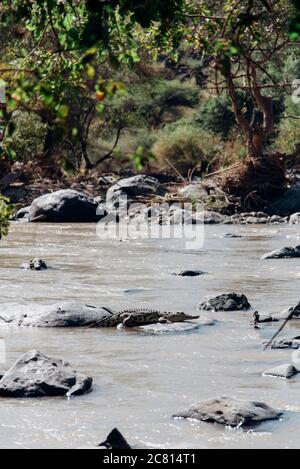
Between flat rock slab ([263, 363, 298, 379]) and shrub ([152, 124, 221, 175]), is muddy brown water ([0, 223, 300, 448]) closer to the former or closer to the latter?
flat rock slab ([263, 363, 298, 379])

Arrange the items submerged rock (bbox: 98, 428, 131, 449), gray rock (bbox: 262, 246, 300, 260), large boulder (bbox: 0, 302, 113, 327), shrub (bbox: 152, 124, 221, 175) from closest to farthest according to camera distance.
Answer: submerged rock (bbox: 98, 428, 131, 449) < large boulder (bbox: 0, 302, 113, 327) < gray rock (bbox: 262, 246, 300, 260) < shrub (bbox: 152, 124, 221, 175)

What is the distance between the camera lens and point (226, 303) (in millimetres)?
10562

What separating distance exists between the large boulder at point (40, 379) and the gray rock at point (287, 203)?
651 inches

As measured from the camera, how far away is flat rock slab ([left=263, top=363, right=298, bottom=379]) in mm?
7363

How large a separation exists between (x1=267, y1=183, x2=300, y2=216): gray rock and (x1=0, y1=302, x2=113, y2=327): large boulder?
13918 millimetres

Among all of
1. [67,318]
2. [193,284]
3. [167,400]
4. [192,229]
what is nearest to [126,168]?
[192,229]

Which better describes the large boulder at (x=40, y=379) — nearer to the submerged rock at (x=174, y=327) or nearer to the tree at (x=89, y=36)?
the tree at (x=89, y=36)

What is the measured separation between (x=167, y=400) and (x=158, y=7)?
7.69 feet

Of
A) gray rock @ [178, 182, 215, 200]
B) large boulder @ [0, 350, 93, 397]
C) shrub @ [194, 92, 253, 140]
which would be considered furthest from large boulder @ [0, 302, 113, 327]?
shrub @ [194, 92, 253, 140]

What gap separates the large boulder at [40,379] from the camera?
6859mm

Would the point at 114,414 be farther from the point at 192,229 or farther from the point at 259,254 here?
the point at 192,229

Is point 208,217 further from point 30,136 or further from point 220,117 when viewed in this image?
point 220,117

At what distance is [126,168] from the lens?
3184 centimetres

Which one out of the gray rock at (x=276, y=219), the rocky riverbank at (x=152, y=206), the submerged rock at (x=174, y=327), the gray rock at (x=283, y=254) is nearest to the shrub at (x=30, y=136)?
the rocky riverbank at (x=152, y=206)
